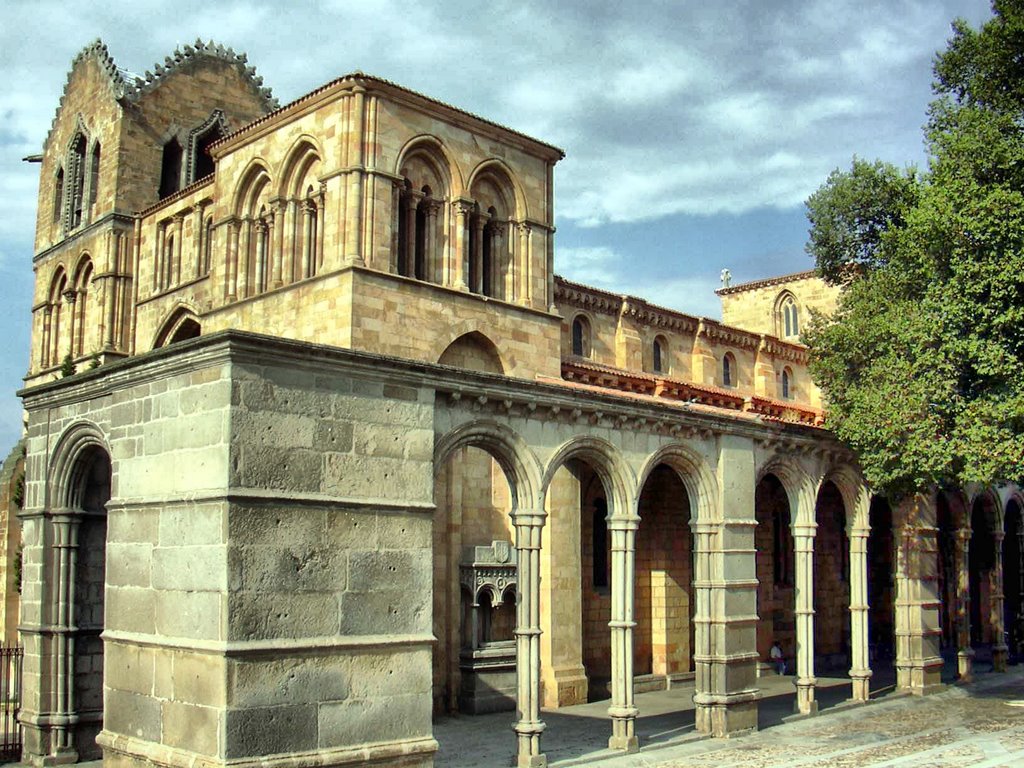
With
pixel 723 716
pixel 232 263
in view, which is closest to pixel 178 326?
pixel 232 263

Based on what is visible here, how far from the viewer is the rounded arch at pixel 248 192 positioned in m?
25.8

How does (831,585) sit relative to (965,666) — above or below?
above

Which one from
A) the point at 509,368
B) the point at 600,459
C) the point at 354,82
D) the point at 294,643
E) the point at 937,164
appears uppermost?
the point at 354,82

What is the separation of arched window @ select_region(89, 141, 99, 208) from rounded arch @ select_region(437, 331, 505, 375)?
1798 cm

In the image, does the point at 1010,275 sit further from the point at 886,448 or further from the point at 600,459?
the point at 600,459

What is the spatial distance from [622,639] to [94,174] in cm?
2665

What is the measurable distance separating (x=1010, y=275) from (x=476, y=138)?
11.7 metres

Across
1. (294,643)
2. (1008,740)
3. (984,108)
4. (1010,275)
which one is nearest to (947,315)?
(1010,275)

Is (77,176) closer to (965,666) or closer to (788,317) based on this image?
(788,317)

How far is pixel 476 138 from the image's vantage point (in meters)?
25.3

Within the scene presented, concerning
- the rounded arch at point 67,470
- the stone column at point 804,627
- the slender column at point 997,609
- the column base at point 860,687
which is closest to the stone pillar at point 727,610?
the stone column at point 804,627

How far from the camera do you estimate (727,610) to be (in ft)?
65.3

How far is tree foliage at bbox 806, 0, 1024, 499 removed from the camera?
69.9 ft

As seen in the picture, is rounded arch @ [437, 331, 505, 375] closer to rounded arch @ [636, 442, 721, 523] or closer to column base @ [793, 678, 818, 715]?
rounded arch @ [636, 442, 721, 523]
